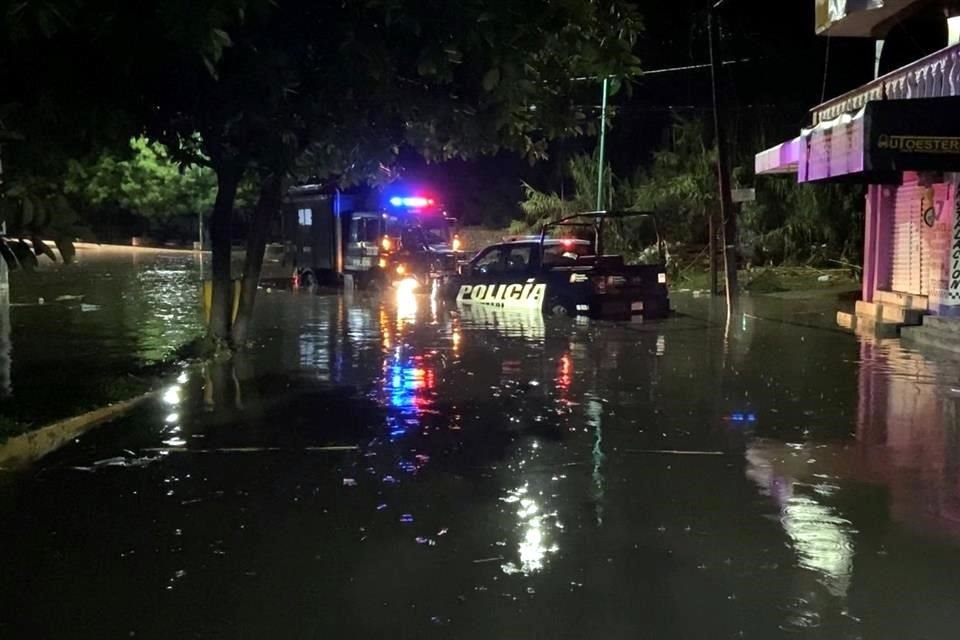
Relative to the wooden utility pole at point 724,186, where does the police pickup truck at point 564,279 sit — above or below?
below

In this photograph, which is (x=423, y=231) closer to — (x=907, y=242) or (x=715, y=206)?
(x=715, y=206)

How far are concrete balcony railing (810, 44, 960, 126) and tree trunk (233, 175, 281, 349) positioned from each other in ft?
28.4

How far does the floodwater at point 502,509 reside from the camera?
5.14m

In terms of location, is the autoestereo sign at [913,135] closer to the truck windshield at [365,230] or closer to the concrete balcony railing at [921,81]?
the concrete balcony railing at [921,81]

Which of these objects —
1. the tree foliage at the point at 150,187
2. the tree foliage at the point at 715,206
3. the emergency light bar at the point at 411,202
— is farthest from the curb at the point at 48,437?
the tree foliage at the point at 150,187

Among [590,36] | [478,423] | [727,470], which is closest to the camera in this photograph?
[727,470]

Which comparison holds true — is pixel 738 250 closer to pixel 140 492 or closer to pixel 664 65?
pixel 664 65

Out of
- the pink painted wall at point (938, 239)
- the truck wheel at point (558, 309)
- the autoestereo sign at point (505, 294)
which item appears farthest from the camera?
the autoestereo sign at point (505, 294)

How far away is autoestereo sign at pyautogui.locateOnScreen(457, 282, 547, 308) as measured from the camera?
21.1 metres

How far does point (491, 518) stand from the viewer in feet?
22.1

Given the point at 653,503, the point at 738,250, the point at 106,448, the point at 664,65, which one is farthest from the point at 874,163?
the point at 664,65

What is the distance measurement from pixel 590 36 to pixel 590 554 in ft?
21.5

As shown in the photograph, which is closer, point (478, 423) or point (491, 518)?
point (491, 518)

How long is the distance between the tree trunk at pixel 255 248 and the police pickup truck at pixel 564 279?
23.1 ft
